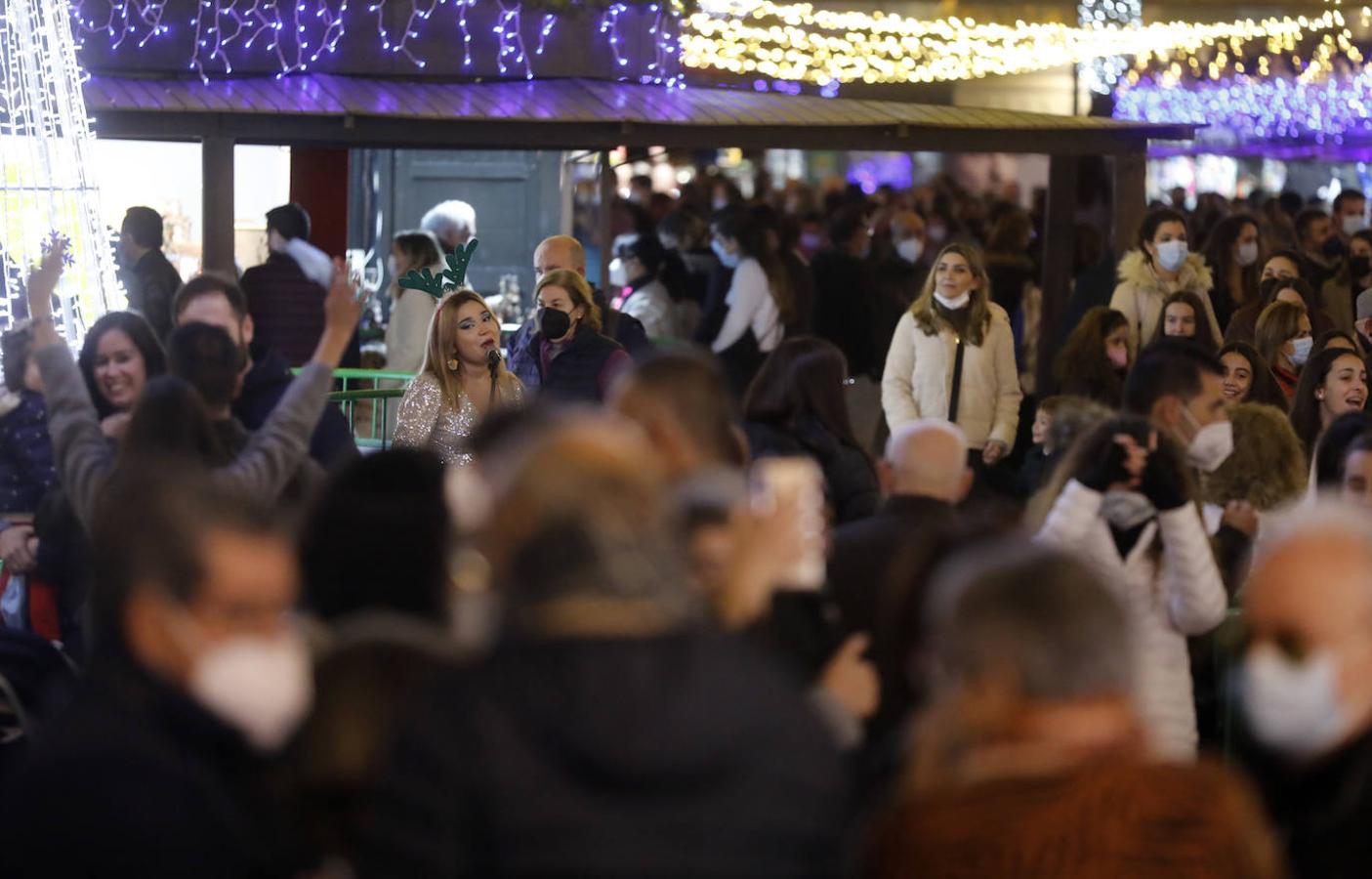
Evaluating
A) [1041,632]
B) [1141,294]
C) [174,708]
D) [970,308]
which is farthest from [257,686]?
[1141,294]

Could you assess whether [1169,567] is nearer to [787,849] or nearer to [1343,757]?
[1343,757]

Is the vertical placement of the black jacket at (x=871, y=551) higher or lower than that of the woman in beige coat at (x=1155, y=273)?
lower

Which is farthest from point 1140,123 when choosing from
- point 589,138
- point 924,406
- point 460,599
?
point 460,599

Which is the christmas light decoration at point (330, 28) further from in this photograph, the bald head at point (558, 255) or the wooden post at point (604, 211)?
the bald head at point (558, 255)

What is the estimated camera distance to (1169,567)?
18.8 ft

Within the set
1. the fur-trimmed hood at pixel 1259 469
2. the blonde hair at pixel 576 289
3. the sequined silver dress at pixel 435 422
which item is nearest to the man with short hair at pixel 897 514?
the fur-trimmed hood at pixel 1259 469

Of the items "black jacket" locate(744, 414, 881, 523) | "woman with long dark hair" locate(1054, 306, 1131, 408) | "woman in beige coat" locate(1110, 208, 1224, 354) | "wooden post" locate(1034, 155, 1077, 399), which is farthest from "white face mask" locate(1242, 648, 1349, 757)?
"wooden post" locate(1034, 155, 1077, 399)

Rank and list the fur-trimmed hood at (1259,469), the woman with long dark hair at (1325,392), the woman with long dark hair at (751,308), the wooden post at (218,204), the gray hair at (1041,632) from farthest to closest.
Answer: the woman with long dark hair at (751,308)
the wooden post at (218,204)
the woman with long dark hair at (1325,392)
the fur-trimmed hood at (1259,469)
the gray hair at (1041,632)

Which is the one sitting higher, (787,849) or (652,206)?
(652,206)

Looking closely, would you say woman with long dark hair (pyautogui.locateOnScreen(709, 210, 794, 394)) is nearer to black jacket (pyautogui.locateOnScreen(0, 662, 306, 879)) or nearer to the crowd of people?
the crowd of people

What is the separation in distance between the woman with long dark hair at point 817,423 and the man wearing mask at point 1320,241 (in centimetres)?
813

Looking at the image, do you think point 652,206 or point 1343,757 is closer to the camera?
point 1343,757

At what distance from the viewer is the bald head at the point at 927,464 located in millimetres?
5285

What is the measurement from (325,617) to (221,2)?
11642 millimetres
